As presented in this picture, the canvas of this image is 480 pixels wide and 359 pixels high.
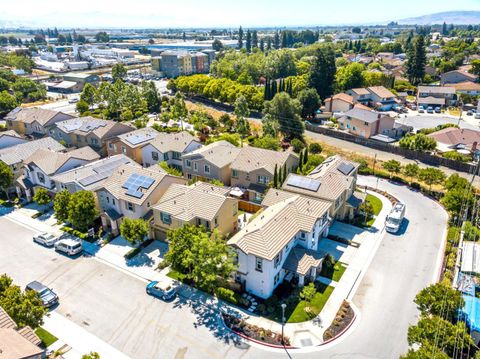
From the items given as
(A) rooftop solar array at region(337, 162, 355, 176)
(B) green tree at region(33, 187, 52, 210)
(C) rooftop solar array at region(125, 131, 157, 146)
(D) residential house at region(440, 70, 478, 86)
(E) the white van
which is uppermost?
(D) residential house at region(440, 70, 478, 86)

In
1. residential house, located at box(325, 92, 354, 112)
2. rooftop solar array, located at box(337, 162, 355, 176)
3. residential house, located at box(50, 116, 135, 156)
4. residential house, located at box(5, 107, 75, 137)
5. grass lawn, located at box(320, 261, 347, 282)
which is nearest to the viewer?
grass lawn, located at box(320, 261, 347, 282)

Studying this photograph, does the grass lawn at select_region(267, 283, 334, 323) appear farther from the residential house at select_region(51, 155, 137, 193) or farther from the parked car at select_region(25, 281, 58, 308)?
the residential house at select_region(51, 155, 137, 193)

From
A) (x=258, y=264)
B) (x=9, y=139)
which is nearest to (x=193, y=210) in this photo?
(x=258, y=264)

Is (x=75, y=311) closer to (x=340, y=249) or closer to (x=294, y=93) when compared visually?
(x=340, y=249)

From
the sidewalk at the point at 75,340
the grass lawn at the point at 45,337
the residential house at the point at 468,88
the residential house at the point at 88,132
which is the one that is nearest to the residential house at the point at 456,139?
the residential house at the point at 468,88

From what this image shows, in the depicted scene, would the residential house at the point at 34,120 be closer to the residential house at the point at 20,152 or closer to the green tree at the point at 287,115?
the residential house at the point at 20,152

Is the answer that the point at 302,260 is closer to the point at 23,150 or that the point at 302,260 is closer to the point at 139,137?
the point at 139,137

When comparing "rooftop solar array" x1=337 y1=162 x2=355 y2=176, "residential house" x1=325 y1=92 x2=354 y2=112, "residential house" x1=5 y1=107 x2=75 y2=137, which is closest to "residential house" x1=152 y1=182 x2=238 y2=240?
"rooftop solar array" x1=337 y1=162 x2=355 y2=176
